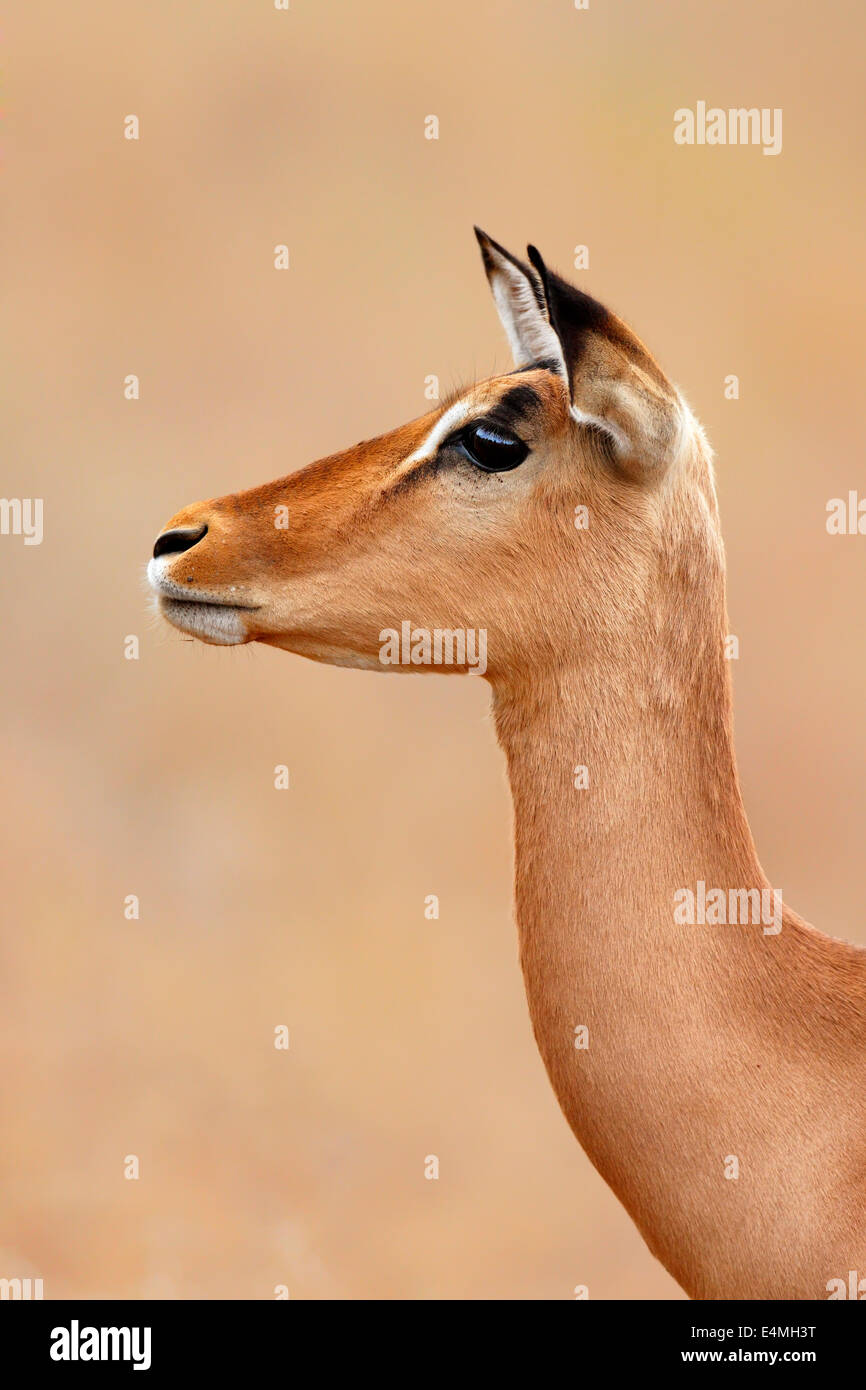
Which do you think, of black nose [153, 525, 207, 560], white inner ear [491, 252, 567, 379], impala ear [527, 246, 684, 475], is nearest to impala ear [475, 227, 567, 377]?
white inner ear [491, 252, 567, 379]

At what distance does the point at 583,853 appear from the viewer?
2.35 m

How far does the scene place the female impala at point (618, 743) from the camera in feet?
7.36

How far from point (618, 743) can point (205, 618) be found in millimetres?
728

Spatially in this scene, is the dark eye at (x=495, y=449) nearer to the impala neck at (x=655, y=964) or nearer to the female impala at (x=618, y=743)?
the female impala at (x=618, y=743)

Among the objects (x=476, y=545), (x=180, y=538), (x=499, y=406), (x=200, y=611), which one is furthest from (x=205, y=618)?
(x=499, y=406)

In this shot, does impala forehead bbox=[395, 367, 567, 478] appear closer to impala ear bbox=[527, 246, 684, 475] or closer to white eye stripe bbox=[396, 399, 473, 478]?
white eye stripe bbox=[396, 399, 473, 478]

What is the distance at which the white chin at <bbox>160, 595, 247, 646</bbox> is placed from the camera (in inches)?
94.1

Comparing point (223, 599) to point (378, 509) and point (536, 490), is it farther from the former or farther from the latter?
point (536, 490)

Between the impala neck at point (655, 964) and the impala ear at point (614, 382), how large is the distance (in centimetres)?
38

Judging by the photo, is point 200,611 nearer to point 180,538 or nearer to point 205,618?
point 205,618

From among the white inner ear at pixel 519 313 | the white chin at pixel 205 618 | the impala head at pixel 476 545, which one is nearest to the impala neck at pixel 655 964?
the impala head at pixel 476 545

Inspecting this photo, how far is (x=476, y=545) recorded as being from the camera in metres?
2.38

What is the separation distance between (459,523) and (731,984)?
889mm

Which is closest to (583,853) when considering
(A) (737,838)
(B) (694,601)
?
(A) (737,838)
